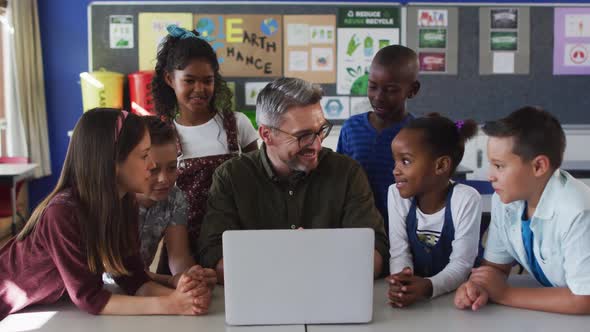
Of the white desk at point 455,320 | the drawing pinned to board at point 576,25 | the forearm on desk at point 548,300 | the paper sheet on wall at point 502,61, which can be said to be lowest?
the white desk at point 455,320

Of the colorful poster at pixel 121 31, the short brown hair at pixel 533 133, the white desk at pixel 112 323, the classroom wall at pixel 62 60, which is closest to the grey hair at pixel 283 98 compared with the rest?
the short brown hair at pixel 533 133

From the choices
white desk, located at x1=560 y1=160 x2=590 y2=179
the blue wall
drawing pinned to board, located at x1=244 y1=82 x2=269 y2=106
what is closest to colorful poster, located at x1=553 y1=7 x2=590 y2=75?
the blue wall

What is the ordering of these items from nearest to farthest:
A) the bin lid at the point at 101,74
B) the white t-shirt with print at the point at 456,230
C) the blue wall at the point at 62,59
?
1. the white t-shirt with print at the point at 456,230
2. the bin lid at the point at 101,74
3. the blue wall at the point at 62,59

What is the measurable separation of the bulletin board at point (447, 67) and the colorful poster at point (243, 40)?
17 mm

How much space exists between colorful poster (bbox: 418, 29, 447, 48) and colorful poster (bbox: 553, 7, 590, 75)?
2.90 feet

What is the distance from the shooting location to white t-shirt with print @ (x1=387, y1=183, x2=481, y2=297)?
1.61 m

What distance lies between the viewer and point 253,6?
4.75m

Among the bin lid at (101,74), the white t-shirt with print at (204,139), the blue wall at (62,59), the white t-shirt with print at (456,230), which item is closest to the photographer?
the white t-shirt with print at (456,230)

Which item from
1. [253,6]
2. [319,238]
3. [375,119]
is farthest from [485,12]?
[319,238]

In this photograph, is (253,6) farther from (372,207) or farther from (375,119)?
(372,207)

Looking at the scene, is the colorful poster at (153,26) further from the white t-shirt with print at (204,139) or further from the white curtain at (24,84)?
the white t-shirt with print at (204,139)

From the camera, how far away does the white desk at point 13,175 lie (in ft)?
12.4

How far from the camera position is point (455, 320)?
1.33 m

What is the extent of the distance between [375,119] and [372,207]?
0.50 meters
